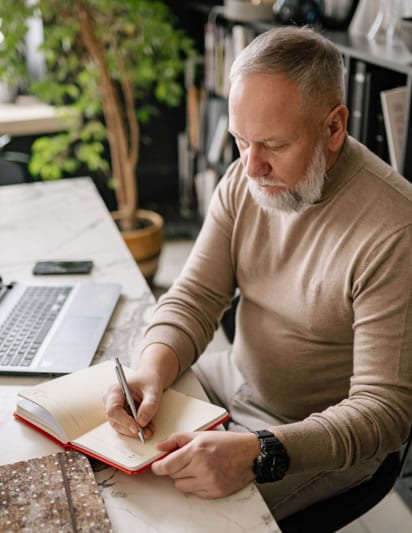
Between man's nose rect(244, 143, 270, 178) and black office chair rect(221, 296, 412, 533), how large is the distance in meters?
0.59

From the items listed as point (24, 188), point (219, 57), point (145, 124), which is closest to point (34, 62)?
point (145, 124)

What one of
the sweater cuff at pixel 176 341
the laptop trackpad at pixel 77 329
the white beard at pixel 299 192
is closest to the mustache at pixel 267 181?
the white beard at pixel 299 192

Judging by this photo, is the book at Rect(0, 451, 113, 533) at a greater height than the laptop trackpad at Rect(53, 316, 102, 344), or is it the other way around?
the book at Rect(0, 451, 113, 533)

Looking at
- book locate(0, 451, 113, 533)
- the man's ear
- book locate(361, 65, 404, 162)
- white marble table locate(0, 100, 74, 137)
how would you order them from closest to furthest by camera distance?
1. book locate(0, 451, 113, 533)
2. the man's ear
3. book locate(361, 65, 404, 162)
4. white marble table locate(0, 100, 74, 137)

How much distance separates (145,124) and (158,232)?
1.09 meters

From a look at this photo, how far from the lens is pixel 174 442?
100 centimetres

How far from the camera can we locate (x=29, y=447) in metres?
1.03

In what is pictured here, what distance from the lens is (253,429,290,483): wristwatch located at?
39.4 inches

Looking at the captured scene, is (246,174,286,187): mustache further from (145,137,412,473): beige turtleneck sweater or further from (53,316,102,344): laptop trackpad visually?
(53,316,102,344): laptop trackpad

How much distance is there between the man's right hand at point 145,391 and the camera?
105 centimetres

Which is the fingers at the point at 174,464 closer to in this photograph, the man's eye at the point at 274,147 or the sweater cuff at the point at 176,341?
the sweater cuff at the point at 176,341

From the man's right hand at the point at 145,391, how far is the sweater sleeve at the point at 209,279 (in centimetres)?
15

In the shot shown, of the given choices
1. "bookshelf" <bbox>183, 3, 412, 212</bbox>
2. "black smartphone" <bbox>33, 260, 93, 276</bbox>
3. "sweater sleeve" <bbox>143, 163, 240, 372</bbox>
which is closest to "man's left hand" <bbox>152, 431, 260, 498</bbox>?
"sweater sleeve" <bbox>143, 163, 240, 372</bbox>

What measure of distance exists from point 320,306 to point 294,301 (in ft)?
0.21
